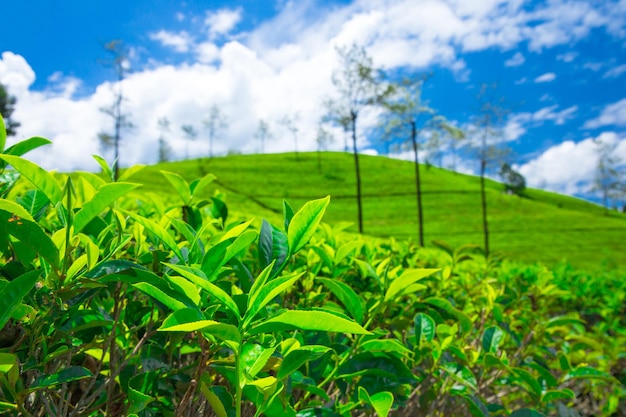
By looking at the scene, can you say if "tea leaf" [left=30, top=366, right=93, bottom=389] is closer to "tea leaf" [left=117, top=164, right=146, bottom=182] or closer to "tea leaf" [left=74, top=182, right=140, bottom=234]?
"tea leaf" [left=74, top=182, right=140, bottom=234]

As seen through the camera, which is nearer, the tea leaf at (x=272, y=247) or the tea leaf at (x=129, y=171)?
the tea leaf at (x=272, y=247)

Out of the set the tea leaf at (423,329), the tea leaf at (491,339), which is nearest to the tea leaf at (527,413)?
the tea leaf at (491,339)

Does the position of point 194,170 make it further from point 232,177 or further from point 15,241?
point 15,241

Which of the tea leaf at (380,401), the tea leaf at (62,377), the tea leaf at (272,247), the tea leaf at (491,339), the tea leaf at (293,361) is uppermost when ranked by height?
the tea leaf at (272,247)

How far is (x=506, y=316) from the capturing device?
208 centimetres

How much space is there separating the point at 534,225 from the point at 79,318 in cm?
4607

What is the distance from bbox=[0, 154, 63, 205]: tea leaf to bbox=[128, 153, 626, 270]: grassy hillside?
28308 mm

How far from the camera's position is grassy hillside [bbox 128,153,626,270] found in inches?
1454

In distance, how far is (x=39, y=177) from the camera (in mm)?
779

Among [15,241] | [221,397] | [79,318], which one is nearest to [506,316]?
[221,397]

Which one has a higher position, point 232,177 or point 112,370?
point 232,177

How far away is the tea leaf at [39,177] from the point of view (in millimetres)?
738

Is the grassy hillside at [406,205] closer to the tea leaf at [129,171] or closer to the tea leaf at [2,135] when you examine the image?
the tea leaf at [129,171]

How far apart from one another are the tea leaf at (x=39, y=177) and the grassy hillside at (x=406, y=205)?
1115 inches
